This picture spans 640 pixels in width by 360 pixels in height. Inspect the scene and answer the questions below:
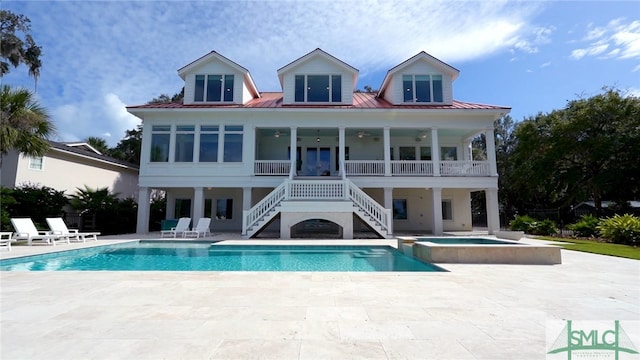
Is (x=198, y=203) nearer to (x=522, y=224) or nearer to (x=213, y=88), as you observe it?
(x=213, y=88)

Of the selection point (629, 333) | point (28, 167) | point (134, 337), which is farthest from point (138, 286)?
point (28, 167)

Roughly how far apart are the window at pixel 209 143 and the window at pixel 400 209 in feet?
38.2

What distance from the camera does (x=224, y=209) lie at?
20.4 metres

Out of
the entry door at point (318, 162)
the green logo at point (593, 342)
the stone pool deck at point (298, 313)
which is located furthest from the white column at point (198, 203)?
the green logo at point (593, 342)

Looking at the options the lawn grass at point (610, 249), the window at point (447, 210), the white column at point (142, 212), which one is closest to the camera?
the lawn grass at point (610, 249)

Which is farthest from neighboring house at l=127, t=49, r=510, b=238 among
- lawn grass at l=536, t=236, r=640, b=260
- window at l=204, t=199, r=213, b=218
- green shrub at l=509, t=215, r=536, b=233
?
lawn grass at l=536, t=236, r=640, b=260

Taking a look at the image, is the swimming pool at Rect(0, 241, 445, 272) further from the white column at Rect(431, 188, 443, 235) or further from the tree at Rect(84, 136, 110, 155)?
the tree at Rect(84, 136, 110, 155)

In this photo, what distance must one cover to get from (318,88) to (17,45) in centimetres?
1789

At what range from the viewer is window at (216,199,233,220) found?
20.4 metres

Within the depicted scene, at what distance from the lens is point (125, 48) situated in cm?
1472

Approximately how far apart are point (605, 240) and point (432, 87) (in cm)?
1175

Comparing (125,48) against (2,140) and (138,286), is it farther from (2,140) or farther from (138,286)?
(138,286)

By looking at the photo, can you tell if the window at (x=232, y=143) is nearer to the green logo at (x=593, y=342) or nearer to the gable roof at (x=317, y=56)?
the gable roof at (x=317, y=56)

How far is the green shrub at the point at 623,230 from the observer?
1366cm
